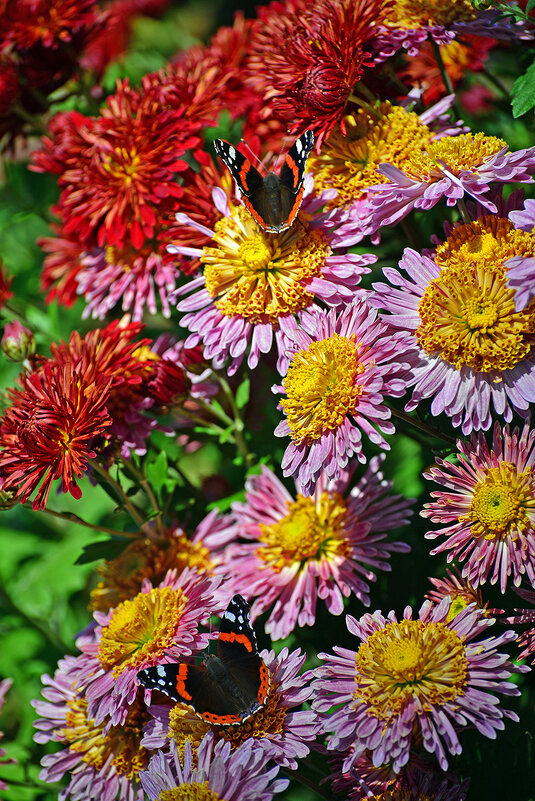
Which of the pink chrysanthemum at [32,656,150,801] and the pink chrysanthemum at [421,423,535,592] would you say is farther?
the pink chrysanthemum at [32,656,150,801]

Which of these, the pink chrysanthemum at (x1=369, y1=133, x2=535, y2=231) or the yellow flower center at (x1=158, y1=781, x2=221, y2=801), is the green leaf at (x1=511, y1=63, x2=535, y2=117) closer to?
the pink chrysanthemum at (x1=369, y1=133, x2=535, y2=231)

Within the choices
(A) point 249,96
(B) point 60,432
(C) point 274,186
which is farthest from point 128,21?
(B) point 60,432

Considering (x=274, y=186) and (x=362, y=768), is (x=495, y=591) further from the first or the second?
(x=274, y=186)

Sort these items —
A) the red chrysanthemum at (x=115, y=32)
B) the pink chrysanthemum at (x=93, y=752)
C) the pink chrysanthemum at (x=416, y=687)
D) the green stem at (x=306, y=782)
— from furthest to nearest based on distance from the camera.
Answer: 1. the red chrysanthemum at (x=115, y=32)
2. the pink chrysanthemum at (x=93, y=752)
3. the green stem at (x=306, y=782)
4. the pink chrysanthemum at (x=416, y=687)

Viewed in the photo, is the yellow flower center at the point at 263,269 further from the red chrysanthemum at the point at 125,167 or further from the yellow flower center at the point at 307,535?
the yellow flower center at the point at 307,535

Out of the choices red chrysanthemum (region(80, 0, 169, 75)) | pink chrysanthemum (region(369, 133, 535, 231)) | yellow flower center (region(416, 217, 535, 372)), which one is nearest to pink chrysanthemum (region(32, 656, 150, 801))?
yellow flower center (region(416, 217, 535, 372))

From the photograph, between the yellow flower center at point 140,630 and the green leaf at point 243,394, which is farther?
the green leaf at point 243,394

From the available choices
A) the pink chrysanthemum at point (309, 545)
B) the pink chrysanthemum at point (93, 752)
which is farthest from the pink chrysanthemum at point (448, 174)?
the pink chrysanthemum at point (93, 752)

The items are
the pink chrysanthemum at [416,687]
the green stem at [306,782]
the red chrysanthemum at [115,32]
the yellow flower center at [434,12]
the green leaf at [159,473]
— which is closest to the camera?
the pink chrysanthemum at [416,687]
